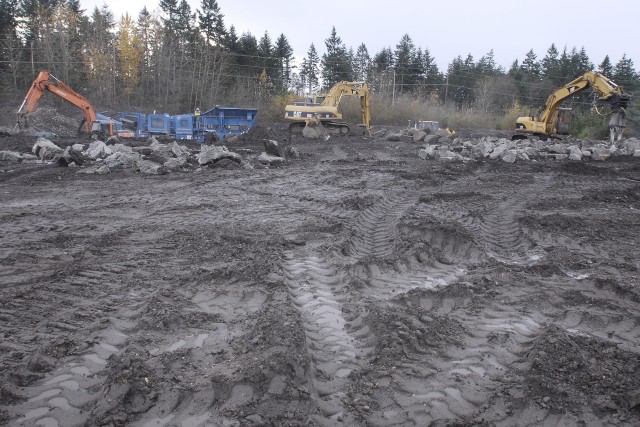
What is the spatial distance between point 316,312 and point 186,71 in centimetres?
4602

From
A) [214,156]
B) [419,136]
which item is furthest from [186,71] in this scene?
[214,156]

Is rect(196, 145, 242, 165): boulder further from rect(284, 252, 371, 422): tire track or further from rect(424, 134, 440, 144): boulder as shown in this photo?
rect(424, 134, 440, 144): boulder

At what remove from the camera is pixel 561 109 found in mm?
24281

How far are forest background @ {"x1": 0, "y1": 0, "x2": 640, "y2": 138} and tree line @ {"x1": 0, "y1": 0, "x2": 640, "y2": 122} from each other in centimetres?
11

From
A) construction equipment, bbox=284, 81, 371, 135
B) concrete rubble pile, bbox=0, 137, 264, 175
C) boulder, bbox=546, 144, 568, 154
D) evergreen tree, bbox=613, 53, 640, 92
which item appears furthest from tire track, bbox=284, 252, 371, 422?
evergreen tree, bbox=613, 53, 640, 92

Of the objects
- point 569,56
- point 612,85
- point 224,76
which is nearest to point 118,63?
point 224,76

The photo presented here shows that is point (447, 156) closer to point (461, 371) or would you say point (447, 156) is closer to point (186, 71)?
point (461, 371)

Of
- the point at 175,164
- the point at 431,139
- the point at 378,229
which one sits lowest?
the point at 378,229

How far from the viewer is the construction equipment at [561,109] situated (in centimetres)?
2119

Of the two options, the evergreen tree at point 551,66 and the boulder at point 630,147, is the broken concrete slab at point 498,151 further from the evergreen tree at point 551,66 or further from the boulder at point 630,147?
the evergreen tree at point 551,66

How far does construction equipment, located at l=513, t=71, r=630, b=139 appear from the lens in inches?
834

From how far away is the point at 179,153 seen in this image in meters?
15.8

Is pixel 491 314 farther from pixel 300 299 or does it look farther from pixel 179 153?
pixel 179 153

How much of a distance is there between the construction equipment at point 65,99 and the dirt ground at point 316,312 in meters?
13.2
